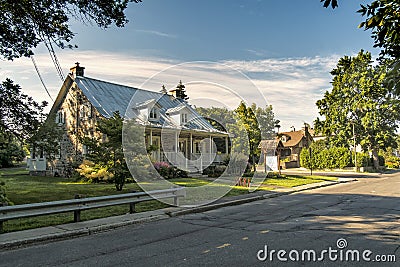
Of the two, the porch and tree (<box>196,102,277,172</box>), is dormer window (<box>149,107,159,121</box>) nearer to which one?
the porch

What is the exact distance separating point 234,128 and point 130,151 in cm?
491

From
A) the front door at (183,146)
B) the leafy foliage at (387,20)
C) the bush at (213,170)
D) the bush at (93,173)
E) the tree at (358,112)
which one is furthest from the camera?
the tree at (358,112)

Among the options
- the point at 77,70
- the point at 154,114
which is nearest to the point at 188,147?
the point at 154,114

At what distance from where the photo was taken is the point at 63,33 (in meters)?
11.6

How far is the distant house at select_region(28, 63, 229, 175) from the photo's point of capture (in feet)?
80.2

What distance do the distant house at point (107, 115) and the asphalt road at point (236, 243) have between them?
14.5 meters

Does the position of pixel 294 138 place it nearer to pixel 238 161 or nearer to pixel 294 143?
pixel 294 143

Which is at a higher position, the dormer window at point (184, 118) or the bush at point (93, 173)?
the dormer window at point (184, 118)

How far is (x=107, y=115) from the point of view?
23.6 meters

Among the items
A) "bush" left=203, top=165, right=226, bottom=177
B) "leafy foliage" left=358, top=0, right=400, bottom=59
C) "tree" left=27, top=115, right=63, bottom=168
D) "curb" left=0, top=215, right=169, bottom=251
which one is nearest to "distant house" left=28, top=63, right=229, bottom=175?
"bush" left=203, top=165, right=226, bottom=177

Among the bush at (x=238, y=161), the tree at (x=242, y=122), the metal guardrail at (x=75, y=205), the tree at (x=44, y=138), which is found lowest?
the metal guardrail at (x=75, y=205)

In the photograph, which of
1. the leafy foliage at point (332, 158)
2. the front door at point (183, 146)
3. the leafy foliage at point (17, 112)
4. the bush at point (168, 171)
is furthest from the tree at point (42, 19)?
the leafy foliage at point (332, 158)

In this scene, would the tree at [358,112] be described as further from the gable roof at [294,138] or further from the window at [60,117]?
the window at [60,117]

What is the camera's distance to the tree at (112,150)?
14500mm
